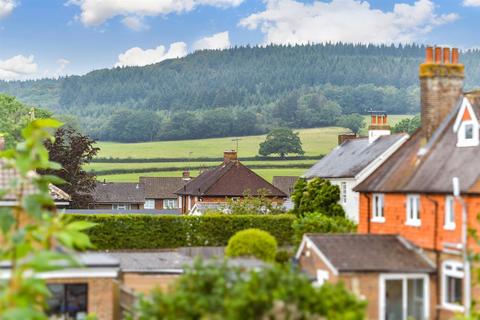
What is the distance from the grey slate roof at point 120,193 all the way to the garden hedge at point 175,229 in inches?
2773

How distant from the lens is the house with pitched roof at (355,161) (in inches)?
2216

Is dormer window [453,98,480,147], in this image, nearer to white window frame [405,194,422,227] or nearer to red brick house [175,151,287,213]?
white window frame [405,194,422,227]

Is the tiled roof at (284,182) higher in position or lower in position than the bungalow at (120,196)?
higher

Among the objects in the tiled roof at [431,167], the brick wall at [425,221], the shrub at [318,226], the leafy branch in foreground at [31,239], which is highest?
the tiled roof at [431,167]

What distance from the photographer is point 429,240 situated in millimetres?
32469

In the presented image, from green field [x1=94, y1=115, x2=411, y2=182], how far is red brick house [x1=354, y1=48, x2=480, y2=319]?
9498cm

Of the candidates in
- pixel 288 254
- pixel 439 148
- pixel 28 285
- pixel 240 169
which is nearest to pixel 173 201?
pixel 240 169

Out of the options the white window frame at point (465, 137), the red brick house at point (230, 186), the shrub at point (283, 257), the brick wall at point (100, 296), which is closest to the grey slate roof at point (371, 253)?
the white window frame at point (465, 137)

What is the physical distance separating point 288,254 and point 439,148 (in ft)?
32.3

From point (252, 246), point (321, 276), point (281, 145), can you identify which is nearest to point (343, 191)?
point (252, 246)

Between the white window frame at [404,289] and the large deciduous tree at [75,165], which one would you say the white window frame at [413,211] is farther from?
the large deciduous tree at [75,165]

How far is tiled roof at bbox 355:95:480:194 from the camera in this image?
3206 centimetres

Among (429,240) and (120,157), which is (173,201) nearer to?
(120,157)

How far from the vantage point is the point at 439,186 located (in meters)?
32.3
